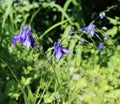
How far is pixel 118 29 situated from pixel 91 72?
3.00ft

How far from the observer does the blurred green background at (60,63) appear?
3076 millimetres

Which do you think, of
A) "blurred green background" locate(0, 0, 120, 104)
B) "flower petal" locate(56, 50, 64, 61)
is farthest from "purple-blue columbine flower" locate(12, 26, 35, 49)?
"blurred green background" locate(0, 0, 120, 104)

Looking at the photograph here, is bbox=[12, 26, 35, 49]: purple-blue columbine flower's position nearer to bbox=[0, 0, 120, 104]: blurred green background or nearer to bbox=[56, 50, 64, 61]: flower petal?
bbox=[56, 50, 64, 61]: flower petal

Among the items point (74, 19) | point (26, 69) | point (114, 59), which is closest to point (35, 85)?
point (26, 69)

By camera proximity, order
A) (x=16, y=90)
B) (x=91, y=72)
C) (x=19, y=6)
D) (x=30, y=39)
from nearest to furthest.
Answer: (x=30, y=39)
(x=16, y=90)
(x=91, y=72)
(x=19, y=6)

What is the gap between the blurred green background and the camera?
121 inches

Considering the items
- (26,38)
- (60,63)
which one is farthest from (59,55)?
(60,63)

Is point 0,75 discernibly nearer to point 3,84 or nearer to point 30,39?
point 3,84

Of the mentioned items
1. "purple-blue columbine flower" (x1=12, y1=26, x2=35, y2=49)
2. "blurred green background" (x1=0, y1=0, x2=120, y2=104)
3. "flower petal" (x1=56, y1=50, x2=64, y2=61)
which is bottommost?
"blurred green background" (x1=0, y1=0, x2=120, y2=104)

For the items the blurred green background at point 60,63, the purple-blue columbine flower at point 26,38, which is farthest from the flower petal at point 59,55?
the blurred green background at point 60,63

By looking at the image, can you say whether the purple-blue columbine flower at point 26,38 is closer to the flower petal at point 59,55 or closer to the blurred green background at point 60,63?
the flower petal at point 59,55

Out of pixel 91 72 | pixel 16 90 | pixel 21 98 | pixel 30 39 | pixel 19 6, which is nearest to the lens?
pixel 30 39

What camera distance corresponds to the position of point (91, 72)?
357 cm

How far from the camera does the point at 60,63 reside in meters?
3.08
